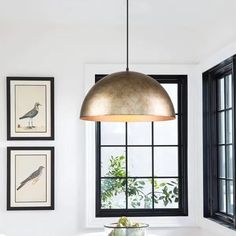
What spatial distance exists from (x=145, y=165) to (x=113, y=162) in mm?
289

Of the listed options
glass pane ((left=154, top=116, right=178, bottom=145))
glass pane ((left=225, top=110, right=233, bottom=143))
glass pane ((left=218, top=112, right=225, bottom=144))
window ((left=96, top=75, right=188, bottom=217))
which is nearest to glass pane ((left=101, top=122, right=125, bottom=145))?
window ((left=96, top=75, right=188, bottom=217))

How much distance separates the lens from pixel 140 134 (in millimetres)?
5398

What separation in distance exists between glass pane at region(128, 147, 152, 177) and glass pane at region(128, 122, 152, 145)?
62 mm

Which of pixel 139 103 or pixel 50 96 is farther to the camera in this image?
pixel 50 96

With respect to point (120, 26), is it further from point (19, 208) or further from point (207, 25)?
point (19, 208)

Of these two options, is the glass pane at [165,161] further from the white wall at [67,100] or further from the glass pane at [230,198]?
the glass pane at [230,198]

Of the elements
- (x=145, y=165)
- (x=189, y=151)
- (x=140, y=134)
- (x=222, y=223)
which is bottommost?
(x=222, y=223)

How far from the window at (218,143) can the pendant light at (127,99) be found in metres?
1.56

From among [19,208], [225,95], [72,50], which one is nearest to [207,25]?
[225,95]

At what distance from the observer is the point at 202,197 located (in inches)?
204

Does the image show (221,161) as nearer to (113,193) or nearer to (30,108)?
(113,193)

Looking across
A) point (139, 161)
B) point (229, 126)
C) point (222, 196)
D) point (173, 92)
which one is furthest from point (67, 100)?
Result: point (222, 196)

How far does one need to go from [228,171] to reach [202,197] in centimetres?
52

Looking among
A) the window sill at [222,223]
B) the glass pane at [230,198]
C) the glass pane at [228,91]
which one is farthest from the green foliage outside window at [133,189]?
the glass pane at [228,91]
